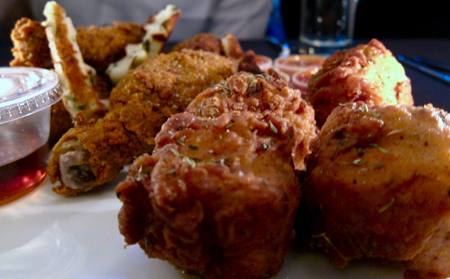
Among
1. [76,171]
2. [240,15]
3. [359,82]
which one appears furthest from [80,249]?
[240,15]

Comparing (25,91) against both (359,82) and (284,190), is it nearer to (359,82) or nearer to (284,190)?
(284,190)

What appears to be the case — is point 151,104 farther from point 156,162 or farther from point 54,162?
point 156,162

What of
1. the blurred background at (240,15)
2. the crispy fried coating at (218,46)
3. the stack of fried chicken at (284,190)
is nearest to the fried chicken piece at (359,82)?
the stack of fried chicken at (284,190)

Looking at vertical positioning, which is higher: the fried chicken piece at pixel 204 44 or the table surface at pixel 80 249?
the fried chicken piece at pixel 204 44

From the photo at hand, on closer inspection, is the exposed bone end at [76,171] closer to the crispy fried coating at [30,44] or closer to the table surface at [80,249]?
the table surface at [80,249]

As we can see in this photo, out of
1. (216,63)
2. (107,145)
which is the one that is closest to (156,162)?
(107,145)

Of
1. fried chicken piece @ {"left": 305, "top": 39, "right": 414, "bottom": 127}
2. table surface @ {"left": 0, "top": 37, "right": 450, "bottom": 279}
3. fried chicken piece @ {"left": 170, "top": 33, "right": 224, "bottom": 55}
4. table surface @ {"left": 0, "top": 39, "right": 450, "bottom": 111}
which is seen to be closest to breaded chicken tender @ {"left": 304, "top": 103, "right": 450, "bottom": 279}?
table surface @ {"left": 0, "top": 37, "right": 450, "bottom": 279}
